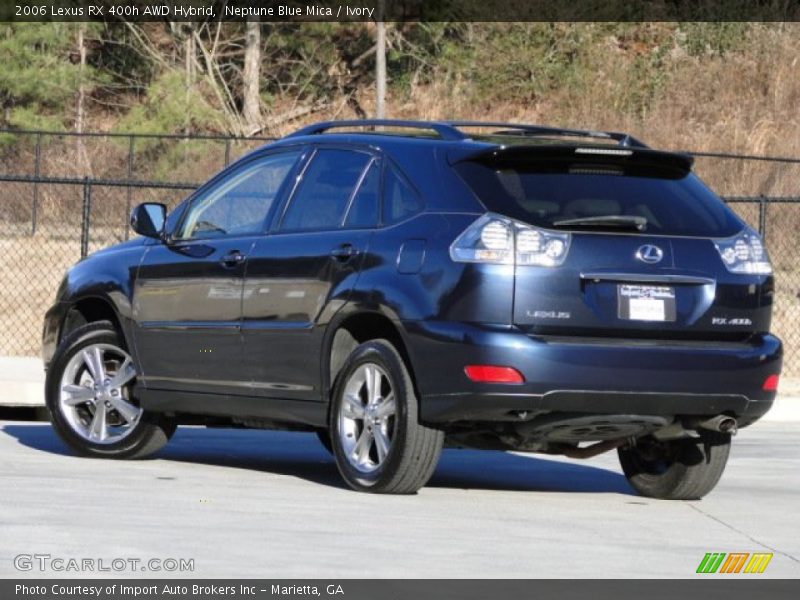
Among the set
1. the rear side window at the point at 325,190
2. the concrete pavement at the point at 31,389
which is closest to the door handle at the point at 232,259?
the rear side window at the point at 325,190

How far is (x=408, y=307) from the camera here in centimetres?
958

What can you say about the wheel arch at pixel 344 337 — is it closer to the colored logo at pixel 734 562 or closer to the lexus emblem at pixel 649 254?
the lexus emblem at pixel 649 254

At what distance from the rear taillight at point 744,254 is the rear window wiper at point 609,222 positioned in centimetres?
46

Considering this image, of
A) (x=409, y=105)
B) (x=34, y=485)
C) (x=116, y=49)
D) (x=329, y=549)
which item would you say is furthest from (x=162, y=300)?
(x=116, y=49)

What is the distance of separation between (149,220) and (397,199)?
2000mm

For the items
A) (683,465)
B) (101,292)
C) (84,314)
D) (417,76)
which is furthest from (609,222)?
(417,76)

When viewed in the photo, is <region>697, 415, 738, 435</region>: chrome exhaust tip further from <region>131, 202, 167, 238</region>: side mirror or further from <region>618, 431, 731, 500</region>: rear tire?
<region>131, 202, 167, 238</region>: side mirror

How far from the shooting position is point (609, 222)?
9.54m

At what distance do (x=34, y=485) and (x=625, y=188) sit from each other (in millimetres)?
3335

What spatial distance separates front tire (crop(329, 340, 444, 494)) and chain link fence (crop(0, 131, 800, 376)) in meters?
11.1

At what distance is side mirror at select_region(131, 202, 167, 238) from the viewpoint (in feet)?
37.1

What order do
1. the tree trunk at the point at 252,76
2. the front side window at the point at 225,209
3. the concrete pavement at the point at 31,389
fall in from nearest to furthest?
the front side window at the point at 225,209 < the concrete pavement at the point at 31,389 < the tree trunk at the point at 252,76

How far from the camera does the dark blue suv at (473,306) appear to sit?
9328 millimetres
